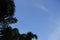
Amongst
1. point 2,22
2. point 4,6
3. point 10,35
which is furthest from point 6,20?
point 10,35

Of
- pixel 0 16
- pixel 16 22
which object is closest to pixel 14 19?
pixel 16 22

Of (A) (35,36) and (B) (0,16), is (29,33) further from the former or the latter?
(B) (0,16)

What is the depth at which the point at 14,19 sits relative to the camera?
3794cm

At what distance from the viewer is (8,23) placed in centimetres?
3788

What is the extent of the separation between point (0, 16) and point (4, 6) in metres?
1.72

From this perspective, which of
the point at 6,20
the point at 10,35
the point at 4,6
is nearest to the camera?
the point at 10,35

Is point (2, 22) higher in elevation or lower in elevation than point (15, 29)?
higher

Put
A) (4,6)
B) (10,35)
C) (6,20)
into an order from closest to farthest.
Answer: (10,35) → (4,6) → (6,20)

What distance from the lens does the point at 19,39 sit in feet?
111

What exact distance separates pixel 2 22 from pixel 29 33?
217 inches

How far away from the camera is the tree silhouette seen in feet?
108

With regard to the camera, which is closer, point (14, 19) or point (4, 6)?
point (4, 6)

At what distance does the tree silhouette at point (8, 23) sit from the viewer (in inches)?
1296

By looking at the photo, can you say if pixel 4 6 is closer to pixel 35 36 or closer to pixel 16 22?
pixel 16 22
